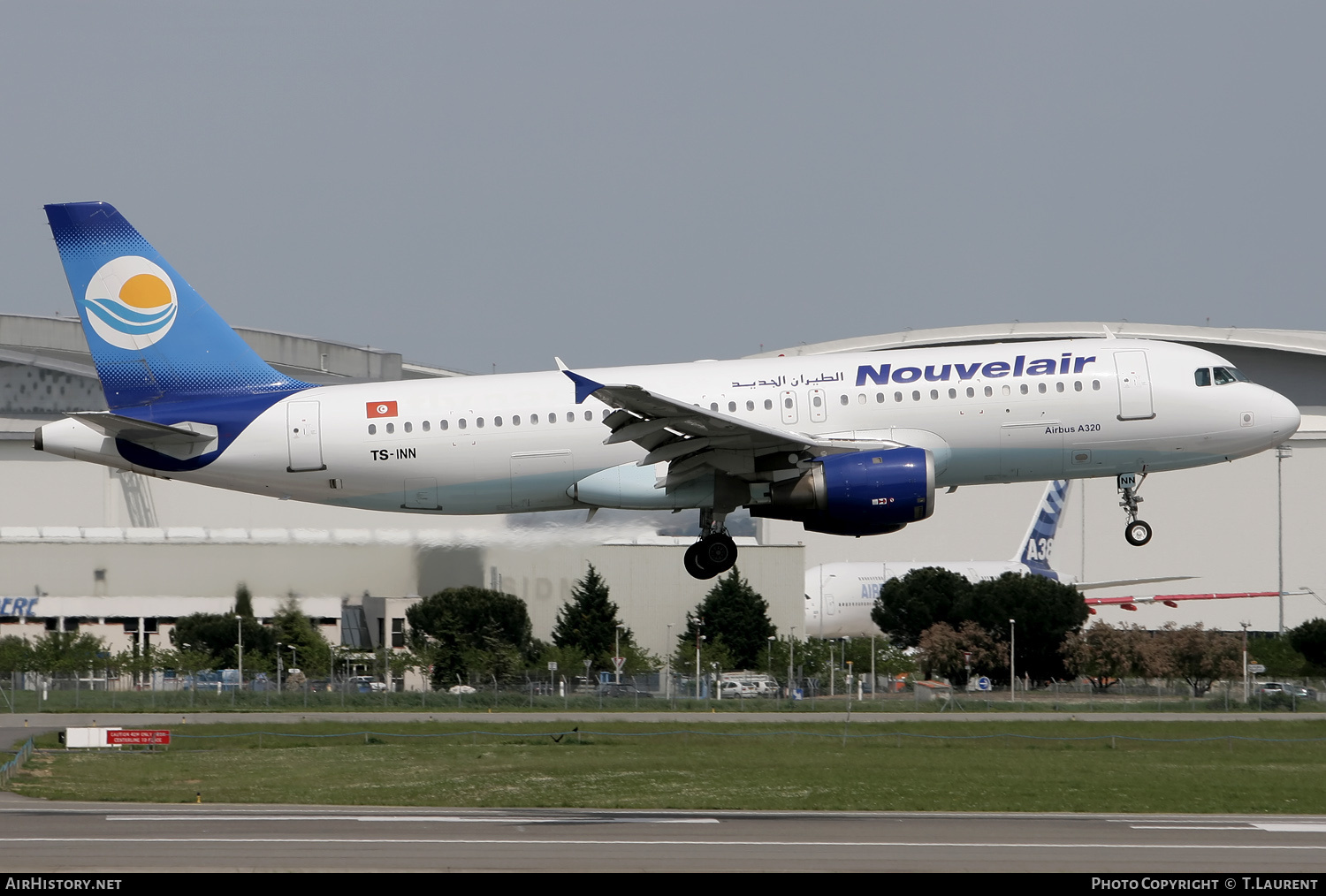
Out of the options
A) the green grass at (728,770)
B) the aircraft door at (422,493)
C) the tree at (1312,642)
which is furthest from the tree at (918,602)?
the aircraft door at (422,493)

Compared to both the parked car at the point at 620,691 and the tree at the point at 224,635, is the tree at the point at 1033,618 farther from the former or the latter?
the tree at the point at 224,635

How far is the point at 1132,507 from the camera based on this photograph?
101 feet

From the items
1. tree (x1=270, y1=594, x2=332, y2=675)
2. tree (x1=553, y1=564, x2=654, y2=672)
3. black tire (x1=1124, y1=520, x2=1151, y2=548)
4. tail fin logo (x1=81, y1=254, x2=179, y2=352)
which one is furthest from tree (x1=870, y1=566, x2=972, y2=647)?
tail fin logo (x1=81, y1=254, x2=179, y2=352)

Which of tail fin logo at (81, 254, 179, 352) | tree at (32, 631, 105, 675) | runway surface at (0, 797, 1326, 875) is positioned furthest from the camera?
tree at (32, 631, 105, 675)

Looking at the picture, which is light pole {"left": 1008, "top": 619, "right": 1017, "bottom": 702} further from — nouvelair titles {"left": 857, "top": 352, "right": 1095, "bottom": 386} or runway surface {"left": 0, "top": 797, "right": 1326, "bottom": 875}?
nouvelair titles {"left": 857, "top": 352, "right": 1095, "bottom": 386}

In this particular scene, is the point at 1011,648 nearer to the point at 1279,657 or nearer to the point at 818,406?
the point at 1279,657

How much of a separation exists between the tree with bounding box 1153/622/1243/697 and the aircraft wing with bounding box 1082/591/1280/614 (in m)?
15.3

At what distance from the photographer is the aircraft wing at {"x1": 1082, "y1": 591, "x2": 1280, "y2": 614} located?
91.8 metres

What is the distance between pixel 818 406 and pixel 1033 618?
50509mm

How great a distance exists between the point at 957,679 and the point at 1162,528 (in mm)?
34973
